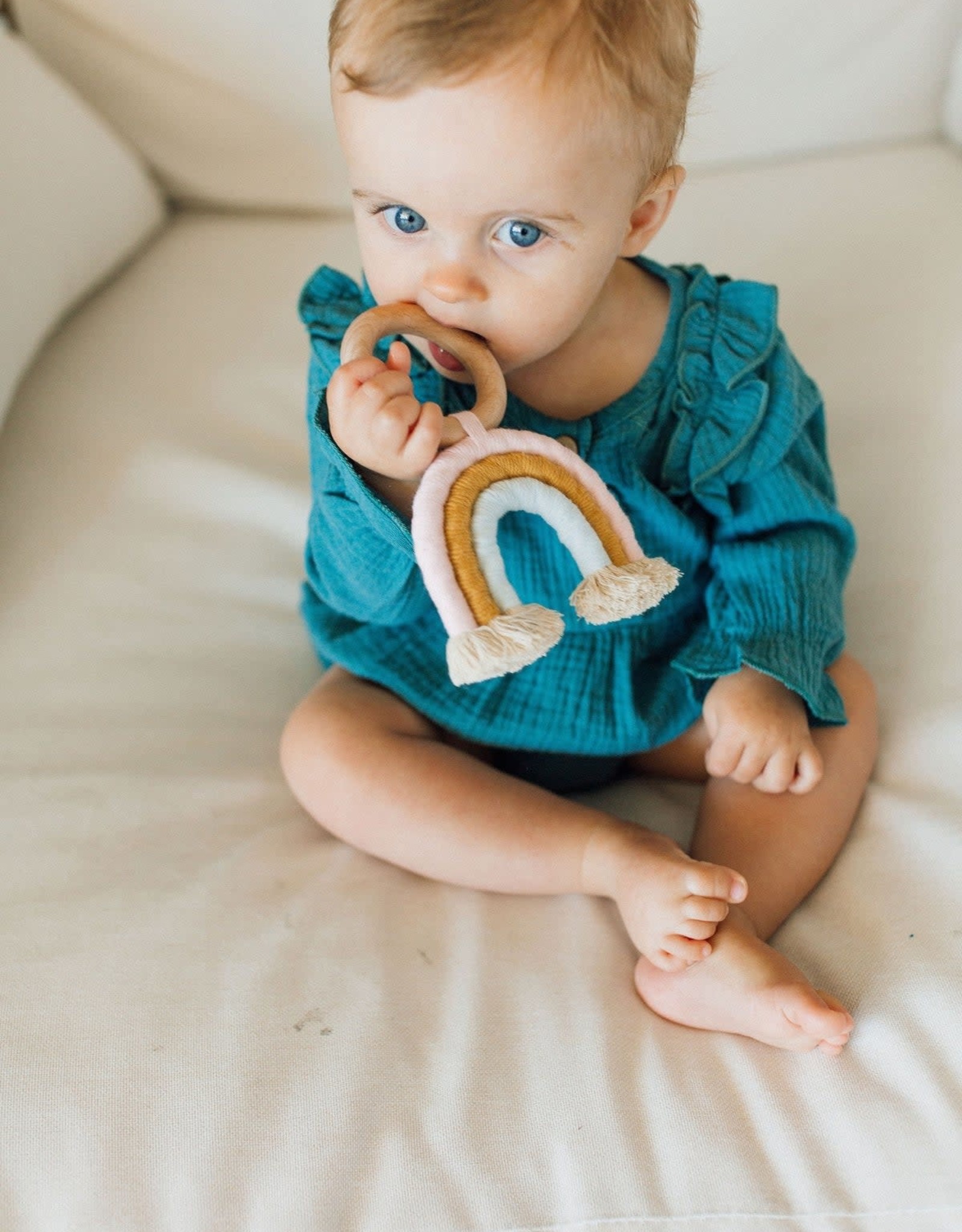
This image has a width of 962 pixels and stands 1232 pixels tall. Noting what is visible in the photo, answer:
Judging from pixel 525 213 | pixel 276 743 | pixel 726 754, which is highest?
pixel 525 213

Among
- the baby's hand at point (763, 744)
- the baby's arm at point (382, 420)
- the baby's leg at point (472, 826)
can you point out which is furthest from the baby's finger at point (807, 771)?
the baby's arm at point (382, 420)

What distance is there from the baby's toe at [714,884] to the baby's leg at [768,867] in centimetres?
3

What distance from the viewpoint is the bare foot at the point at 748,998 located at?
2.18ft

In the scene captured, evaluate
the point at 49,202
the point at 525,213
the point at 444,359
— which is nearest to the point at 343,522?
the point at 444,359

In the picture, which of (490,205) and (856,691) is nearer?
(490,205)

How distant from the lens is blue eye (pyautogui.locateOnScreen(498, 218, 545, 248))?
65cm

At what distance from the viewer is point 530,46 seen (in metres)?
0.60

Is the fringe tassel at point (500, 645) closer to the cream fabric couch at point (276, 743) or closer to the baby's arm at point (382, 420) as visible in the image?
the baby's arm at point (382, 420)

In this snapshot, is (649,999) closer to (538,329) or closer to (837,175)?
(538,329)

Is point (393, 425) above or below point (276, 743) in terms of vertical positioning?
above

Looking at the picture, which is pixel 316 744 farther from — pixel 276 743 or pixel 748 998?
pixel 748 998

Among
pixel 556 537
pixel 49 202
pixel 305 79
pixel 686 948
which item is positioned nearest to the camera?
pixel 686 948

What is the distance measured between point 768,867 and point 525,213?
1.43 ft

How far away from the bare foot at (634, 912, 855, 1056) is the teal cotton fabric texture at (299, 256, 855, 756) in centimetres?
18
